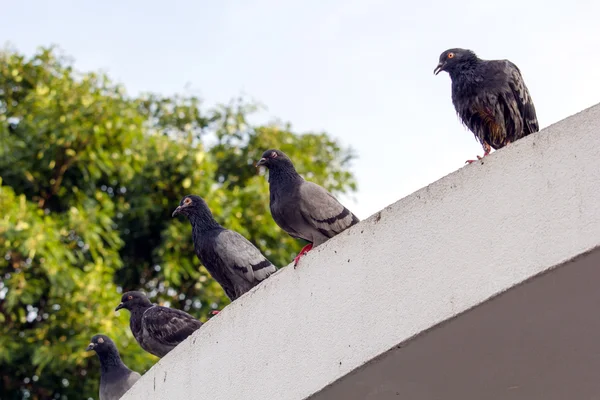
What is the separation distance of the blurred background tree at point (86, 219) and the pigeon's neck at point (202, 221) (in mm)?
4999

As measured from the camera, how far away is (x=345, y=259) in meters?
5.31

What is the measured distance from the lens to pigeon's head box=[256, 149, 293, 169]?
8.12 meters

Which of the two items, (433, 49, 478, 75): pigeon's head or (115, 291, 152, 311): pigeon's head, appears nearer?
(433, 49, 478, 75): pigeon's head

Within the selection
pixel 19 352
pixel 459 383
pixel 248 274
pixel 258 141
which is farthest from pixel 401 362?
pixel 258 141

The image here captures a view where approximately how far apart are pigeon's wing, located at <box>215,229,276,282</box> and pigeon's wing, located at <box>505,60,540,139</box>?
2.81m

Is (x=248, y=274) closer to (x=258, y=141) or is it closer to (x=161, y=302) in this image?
(x=161, y=302)

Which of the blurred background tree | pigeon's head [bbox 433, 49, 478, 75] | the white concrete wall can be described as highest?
the blurred background tree

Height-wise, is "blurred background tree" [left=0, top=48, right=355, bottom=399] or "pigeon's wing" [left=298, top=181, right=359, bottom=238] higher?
"blurred background tree" [left=0, top=48, right=355, bottom=399]

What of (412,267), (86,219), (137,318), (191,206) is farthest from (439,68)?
(86,219)

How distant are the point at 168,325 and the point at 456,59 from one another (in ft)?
12.5

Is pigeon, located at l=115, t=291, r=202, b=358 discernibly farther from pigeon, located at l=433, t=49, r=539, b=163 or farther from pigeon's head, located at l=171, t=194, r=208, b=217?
pigeon, located at l=433, t=49, r=539, b=163

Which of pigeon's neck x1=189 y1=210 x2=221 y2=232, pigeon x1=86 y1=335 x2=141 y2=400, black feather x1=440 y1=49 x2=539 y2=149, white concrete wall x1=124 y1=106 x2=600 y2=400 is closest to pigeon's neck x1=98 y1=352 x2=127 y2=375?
pigeon x1=86 y1=335 x2=141 y2=400

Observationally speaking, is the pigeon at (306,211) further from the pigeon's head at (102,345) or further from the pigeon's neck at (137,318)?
the pigeon's head at (102,345)

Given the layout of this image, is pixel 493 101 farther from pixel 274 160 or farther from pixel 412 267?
pixel 274 160
